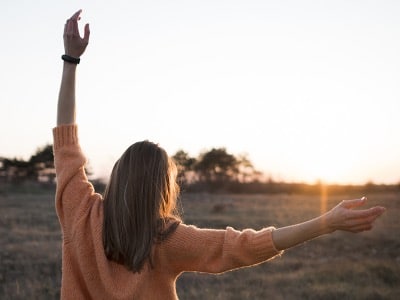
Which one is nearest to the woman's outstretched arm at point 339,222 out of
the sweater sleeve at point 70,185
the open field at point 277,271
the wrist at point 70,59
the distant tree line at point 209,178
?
the sweater sleeve at point 70,185

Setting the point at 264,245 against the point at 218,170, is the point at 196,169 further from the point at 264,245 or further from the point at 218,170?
the point at 264,245

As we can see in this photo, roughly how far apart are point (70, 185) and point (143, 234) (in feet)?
1.11

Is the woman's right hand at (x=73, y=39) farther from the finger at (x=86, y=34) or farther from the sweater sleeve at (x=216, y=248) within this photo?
the sweater sleeve at (x=216, y=248)

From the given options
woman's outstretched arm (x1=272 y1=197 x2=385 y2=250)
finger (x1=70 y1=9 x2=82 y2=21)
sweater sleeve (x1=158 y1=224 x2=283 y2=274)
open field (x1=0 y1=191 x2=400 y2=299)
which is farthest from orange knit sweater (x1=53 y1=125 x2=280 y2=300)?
open field (x1=0 y1=191 x2=400 y2=299)

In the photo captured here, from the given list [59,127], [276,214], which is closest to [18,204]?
[276,214]

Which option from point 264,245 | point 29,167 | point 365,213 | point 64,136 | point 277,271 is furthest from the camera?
point 29,167

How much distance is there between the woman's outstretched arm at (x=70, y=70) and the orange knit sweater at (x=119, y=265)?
0.21 m

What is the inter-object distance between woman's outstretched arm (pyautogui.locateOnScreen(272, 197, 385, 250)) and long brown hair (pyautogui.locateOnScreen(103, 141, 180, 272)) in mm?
390

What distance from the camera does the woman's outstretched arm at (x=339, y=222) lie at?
181cm

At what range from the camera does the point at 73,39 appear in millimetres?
2154

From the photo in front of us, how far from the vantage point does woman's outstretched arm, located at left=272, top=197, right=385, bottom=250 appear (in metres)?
1.81

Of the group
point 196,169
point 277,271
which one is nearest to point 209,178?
point 196,169

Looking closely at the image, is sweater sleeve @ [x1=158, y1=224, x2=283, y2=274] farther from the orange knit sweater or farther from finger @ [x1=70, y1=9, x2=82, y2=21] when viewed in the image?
finger @ [x1=70, y1=9, x2=82, y2=21]

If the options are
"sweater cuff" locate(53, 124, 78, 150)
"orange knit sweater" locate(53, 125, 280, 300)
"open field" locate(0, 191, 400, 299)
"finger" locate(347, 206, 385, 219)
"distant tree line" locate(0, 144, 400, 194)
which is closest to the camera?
"finger" locate(347, 206, 385, 219)
